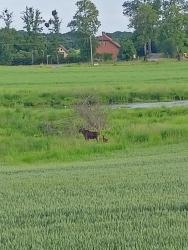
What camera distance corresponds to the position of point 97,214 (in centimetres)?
677

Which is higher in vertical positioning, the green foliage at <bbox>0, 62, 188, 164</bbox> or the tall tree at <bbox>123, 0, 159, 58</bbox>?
the tall tree at <bbox>123, 0, 159, 58</bbox>

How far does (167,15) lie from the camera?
5034 inches

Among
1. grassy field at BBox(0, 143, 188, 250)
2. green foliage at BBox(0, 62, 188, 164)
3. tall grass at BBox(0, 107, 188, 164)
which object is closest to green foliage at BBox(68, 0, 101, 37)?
green foliage at BBox(0, 62, 188, 164)

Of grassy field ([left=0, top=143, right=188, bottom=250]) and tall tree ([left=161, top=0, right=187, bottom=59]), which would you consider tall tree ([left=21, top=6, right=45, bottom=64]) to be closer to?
tall tree ([left=161, top=0, right=187, bottom=59])

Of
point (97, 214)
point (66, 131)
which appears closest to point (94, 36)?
point (66, 131)

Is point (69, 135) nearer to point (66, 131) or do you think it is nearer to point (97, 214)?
point (66, 131)

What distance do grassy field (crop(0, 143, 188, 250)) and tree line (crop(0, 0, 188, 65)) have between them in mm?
112820

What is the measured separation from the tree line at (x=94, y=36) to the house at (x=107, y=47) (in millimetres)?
5125

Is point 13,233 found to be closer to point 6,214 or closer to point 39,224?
point 39,224

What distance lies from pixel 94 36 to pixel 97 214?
405 ft

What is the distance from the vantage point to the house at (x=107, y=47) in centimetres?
13488

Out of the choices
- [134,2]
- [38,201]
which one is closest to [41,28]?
[134,2]

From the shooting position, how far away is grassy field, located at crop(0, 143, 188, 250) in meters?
5.66

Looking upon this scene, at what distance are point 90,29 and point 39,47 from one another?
11.1 metres
